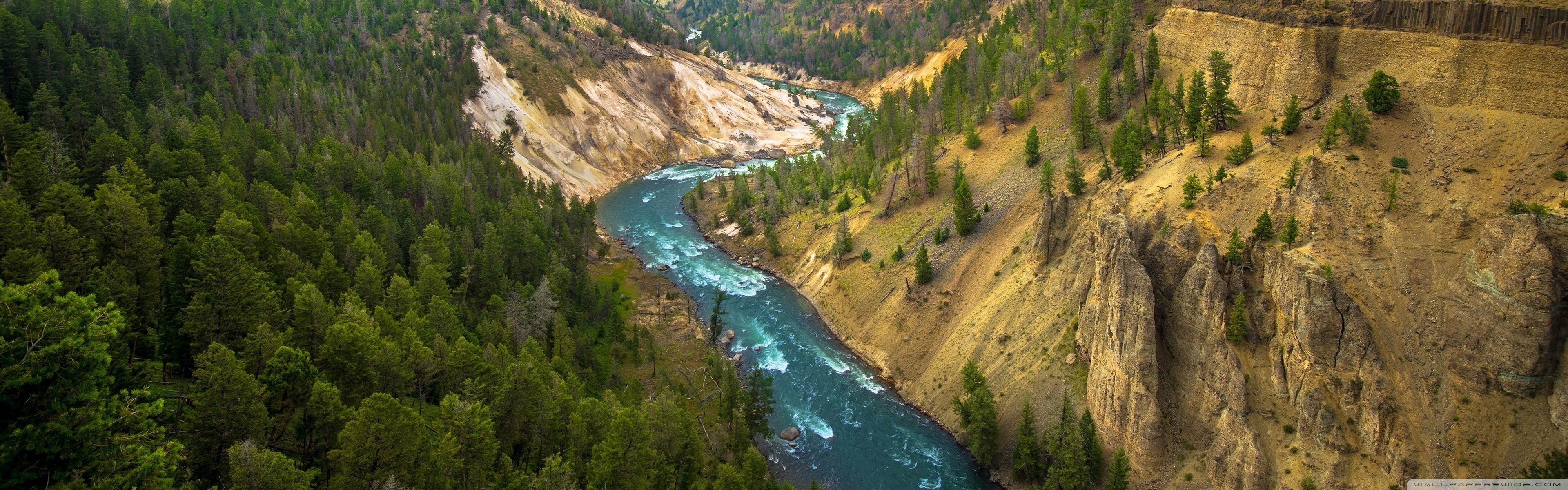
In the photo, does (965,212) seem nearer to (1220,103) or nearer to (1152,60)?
(1152,60)

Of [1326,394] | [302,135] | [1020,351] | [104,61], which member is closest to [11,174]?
[104,61]

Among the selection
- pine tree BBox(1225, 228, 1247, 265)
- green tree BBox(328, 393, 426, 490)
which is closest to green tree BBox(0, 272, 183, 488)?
green tree BBox(328, 393, 426, 490)

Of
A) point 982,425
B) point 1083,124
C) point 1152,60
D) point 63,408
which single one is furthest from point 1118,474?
point 63,408

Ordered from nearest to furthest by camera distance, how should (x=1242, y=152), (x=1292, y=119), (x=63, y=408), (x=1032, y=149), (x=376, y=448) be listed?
(x=63, y=408), (x=376, y=448), (x=1292, y=119), (x=1242, y=152), (x=1032, y=149)

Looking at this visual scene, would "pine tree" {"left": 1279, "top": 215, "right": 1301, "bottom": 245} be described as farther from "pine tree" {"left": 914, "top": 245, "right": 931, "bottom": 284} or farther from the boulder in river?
the boulder in river

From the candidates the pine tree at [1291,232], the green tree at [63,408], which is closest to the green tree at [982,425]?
the pine tree at [1291,232]

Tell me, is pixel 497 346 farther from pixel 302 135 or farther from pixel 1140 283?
pixel 302 135
